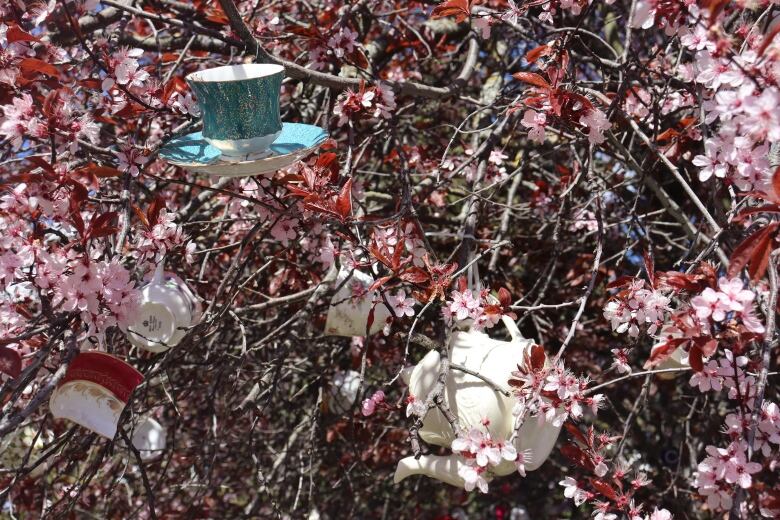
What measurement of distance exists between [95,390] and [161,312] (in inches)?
10.5

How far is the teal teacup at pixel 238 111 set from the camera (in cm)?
149

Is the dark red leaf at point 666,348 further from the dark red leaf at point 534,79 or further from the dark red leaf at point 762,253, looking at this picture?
the dark red leaf at point 534,79

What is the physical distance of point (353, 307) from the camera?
181 cm

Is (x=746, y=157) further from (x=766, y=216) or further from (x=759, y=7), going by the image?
(x=759, y=7)

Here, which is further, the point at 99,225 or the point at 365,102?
the point at 365,102

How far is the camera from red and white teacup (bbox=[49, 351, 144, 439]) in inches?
59.4

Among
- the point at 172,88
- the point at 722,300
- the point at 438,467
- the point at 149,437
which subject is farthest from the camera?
the point at 149,437

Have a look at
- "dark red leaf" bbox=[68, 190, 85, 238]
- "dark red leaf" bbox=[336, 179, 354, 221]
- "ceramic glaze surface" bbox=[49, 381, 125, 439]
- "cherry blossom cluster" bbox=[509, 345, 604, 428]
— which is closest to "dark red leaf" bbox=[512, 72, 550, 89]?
"dark red leaf" bbox=[336, 179, 354, 221]

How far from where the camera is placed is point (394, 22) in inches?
111

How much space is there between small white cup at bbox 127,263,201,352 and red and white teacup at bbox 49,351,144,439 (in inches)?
7.5

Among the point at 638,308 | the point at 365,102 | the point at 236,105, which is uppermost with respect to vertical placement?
the point at 236,105

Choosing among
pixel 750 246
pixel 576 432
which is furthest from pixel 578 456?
pixel 750 246

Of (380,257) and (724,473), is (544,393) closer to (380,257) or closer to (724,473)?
(724,473)

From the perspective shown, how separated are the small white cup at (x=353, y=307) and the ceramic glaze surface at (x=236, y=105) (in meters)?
0.40
